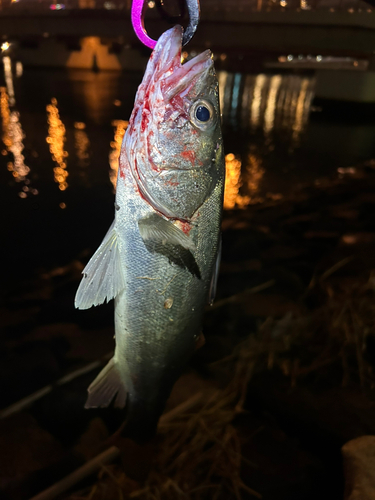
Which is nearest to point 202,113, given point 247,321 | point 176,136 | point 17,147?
point 176,136

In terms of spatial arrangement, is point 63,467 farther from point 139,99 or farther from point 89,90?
point 89,90

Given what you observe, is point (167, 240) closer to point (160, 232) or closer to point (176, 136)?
point (160, 232)

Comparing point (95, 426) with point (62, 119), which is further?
point (62, 119)

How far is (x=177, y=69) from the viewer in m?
1.48

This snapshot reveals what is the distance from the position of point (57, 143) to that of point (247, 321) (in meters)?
11.8

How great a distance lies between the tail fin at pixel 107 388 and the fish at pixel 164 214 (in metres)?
0.01

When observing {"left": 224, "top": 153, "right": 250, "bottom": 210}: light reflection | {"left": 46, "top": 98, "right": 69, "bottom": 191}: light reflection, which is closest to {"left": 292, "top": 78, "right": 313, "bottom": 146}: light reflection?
{"left": 224, "top": 153, "right": 250, "bottom": 210}: light reflection

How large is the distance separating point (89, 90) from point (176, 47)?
2837cm

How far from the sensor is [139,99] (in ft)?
5.07

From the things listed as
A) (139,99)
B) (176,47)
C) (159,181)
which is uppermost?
(176,47)

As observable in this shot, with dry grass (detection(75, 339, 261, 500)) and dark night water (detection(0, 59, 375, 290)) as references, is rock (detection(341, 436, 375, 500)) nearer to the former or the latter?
dry grass (detection(75, 339, 261, 500))

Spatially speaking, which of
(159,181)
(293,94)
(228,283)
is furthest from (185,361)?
(293,94)

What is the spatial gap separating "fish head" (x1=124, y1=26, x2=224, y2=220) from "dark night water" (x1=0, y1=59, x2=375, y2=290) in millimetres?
5455

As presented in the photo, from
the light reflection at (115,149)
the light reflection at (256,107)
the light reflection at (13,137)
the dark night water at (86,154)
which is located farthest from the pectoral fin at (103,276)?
the light reflection at (256,107)
